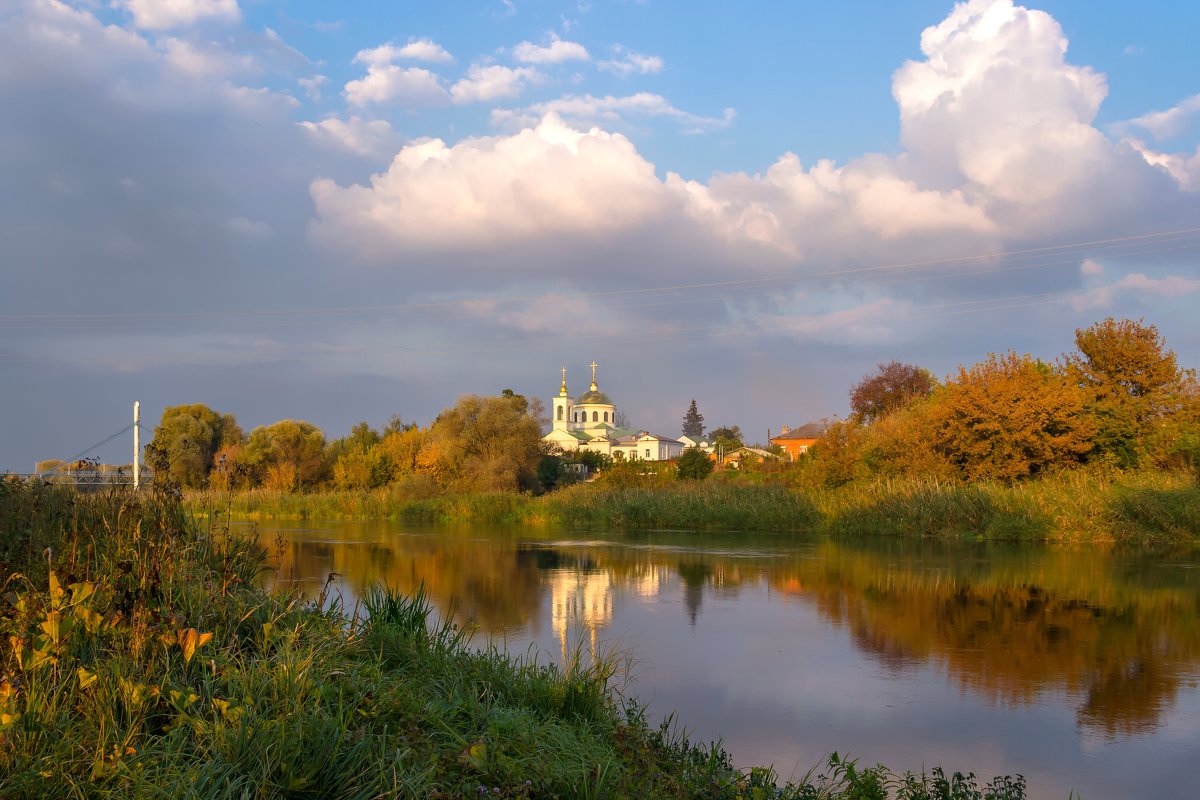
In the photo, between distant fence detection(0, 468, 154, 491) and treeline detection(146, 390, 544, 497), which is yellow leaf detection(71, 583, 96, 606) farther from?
treeline detection(146, 390, 544, 497)

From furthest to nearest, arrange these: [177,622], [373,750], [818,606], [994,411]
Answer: [994,411]
[818,606]
[177,622]
[373,750]

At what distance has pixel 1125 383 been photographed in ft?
124

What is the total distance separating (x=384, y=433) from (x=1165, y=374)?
160ft

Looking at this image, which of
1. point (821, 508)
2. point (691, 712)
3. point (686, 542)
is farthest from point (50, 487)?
point (821, 508)

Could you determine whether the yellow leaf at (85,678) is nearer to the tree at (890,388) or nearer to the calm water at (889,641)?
the calm water at (889,641)

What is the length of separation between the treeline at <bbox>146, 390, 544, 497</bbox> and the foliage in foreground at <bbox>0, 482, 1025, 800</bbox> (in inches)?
1712

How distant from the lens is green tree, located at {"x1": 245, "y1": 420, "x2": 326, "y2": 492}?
63125 millimetres

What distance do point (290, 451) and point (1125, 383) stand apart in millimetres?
49743

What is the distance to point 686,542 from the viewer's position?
1233 inches

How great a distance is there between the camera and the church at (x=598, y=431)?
126375 mm

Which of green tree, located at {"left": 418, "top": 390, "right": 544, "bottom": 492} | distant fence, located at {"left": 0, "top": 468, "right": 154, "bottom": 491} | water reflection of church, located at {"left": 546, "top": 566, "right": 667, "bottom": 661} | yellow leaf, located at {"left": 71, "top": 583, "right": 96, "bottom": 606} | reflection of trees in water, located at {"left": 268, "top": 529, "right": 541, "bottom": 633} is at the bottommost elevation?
water reflection of church, located at {"left": 546, "top": 566, "right": 667, "bottom": 661}

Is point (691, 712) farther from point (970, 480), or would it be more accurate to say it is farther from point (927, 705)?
point (970, 480)

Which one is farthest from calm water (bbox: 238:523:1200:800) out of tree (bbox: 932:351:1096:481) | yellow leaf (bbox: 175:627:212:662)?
tree (bbox: 932:351:1096:481)

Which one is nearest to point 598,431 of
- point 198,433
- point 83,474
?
point 198,433
